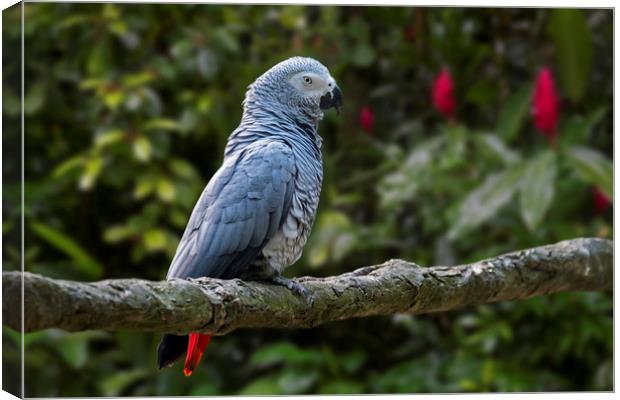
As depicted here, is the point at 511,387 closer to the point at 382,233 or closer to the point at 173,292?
the point at 382,233

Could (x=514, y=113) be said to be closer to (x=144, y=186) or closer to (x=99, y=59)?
(x=144, y=186)

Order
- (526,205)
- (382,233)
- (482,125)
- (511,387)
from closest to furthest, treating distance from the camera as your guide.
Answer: (526,205), (511,387), (382,233), (482,125)

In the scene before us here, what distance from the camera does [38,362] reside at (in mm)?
2455

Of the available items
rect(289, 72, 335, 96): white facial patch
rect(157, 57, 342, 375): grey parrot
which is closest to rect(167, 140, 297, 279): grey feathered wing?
rect(157, 57, 342, 375): grey parrot

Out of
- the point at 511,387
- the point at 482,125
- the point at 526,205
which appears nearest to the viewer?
the point at 526,205

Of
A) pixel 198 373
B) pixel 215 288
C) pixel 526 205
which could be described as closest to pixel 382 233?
pixel 526 205

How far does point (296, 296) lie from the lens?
147 cm

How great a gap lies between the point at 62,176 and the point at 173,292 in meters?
1.51

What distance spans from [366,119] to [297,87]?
46.0 inches

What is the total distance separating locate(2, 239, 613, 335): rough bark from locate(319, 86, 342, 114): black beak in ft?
0.99

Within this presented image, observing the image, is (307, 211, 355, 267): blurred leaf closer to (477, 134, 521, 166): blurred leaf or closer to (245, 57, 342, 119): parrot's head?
(477, 134, 521, 166): blurred leaf

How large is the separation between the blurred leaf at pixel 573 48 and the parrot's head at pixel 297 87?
1.29 meters

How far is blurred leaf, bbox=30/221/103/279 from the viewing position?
8.20 feet

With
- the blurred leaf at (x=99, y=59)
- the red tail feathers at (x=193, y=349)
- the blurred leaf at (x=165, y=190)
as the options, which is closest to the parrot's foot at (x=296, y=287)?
the red tail feathers at (x=193, y=349)
